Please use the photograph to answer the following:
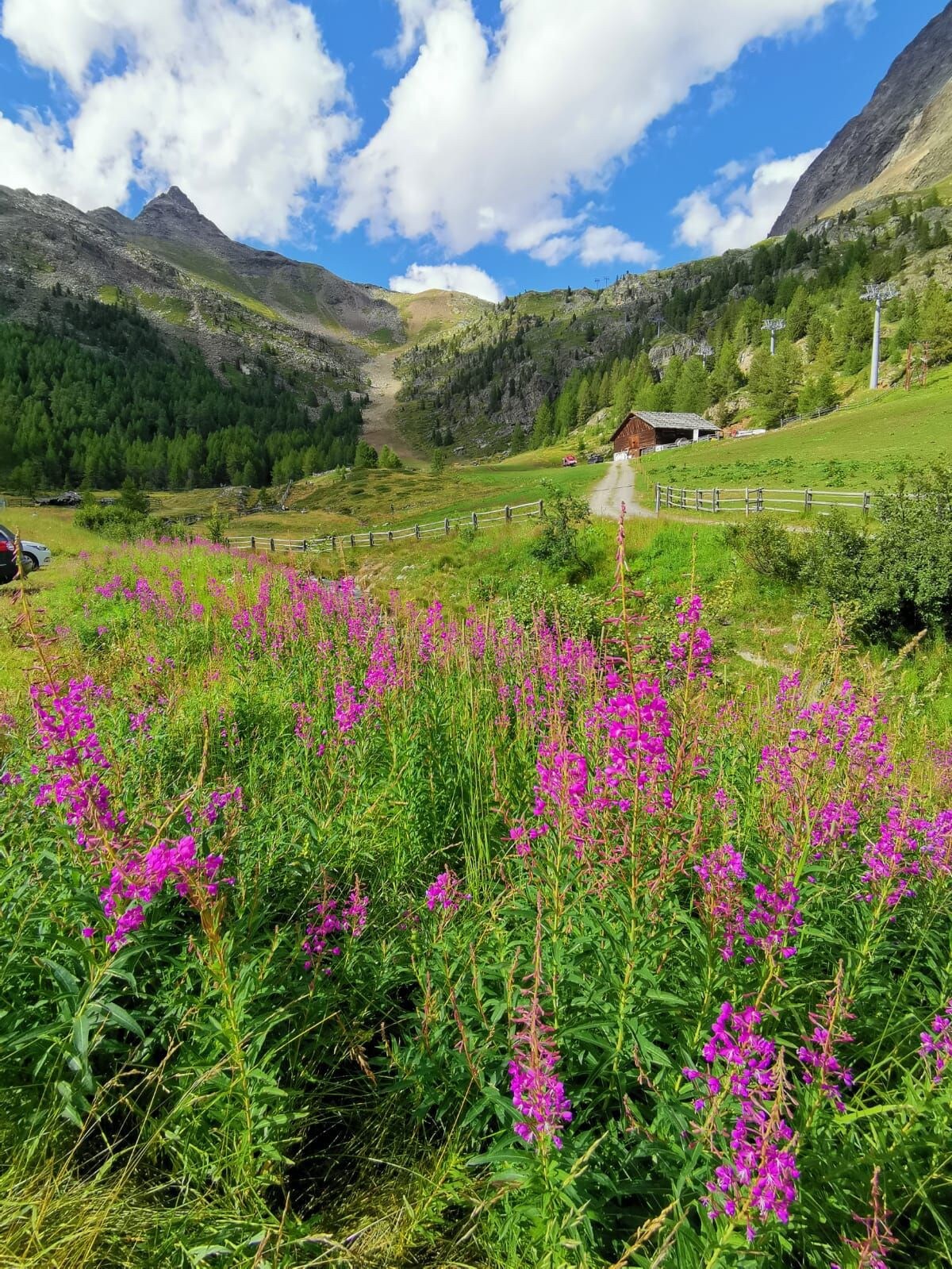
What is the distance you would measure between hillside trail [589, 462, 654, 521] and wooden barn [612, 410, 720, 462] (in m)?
21.2

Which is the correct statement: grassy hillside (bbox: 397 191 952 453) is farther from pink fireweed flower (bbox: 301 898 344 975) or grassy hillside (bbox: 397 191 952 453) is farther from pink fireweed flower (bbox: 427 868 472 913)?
pink fireweed flower (bbox: 301 898 344 975)

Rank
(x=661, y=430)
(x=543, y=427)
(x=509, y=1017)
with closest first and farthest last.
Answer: (x=509, y=1017)
(x=661, y=430)
(x=543, y=427)

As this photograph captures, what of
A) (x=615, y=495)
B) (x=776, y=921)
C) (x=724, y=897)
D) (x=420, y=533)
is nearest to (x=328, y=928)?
(x=724, y=897)

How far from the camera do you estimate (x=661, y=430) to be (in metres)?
80.6

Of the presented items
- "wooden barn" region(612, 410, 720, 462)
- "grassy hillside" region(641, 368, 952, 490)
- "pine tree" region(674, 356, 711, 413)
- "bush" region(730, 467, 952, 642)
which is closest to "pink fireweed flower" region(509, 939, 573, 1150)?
"bush" region(730, 467, 952, 642)

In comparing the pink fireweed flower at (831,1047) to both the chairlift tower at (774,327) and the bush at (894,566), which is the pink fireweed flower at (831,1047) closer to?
the bush at (894,566)

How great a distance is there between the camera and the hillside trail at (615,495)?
29.8 meters

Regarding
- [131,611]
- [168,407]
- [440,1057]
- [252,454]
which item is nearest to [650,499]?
[131,611]

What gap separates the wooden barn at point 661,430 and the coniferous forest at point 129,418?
2916 inches

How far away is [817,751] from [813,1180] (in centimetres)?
156

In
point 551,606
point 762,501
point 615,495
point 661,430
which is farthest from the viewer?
point 661,430

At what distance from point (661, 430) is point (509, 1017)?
291 feet

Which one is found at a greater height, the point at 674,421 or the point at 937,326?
the point at 937,326

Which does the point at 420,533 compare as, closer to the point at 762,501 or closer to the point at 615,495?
the point at 615,495
